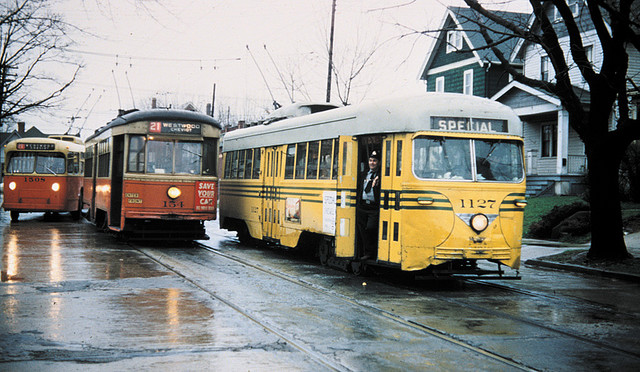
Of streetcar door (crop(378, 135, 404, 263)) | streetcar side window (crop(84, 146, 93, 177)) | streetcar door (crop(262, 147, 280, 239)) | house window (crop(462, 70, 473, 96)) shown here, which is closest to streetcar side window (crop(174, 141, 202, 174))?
streetcar door (crop(262, 147, 280, 239))

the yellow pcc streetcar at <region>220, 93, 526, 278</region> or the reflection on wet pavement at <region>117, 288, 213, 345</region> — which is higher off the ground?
the yellow pcc streetcar at <region>220, 93, 526, 278</region>

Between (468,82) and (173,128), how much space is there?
82.5 ft

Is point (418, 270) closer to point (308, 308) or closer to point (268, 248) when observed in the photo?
point (308, 308)

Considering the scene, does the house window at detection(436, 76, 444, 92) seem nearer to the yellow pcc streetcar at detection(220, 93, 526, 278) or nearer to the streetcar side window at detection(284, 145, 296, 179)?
the streetcar side window at detection(284, 145, 296, 179)

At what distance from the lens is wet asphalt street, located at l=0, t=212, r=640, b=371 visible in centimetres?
661

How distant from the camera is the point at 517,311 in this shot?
953 cm

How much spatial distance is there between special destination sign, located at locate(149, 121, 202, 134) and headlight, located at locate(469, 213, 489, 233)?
8.81 metres

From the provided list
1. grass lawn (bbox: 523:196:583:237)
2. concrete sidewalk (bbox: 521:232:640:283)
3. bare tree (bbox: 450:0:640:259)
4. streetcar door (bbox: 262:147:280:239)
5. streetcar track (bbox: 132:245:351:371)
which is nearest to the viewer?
streetcar track (bbox: 132:245:351:371)

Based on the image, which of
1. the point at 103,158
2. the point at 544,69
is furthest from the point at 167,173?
the point at 544,69

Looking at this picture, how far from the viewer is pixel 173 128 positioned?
17703 millimetres

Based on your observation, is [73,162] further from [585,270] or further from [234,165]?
[585,270]

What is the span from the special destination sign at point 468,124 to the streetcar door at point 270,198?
5.64 meters

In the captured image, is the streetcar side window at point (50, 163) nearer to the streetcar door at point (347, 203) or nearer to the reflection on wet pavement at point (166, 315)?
the streetcar door at point (347, 203)

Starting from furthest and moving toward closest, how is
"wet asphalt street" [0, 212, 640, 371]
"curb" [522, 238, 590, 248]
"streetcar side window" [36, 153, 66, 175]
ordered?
"streetcar side window" [36, 153, 66, 175] < "curb" [522, 238, 590, 248] < "wet asphalt street" [0, 212, 640, 371]
